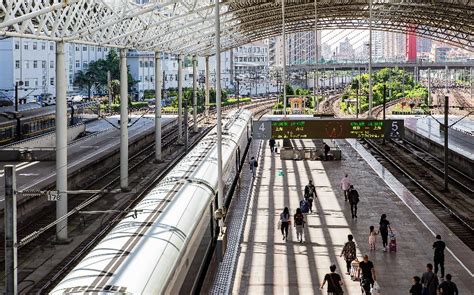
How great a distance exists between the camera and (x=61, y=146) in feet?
73.6

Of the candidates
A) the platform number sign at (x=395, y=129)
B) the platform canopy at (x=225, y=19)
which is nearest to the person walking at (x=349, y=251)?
the platform canopy at (x=225, y=19)

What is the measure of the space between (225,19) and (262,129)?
49.8 ft

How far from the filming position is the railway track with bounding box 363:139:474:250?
942 inches

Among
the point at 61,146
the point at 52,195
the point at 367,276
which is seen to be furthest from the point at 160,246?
the point at 61,146

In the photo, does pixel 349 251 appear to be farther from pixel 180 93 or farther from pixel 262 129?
pixel 180 93

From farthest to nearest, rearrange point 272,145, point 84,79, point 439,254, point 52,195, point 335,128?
point 84,79
point 272,145
point 335,128
point 439,254
point 52,195

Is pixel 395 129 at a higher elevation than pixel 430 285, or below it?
higher

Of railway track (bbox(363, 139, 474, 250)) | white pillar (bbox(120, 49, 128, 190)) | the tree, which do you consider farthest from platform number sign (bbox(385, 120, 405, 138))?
the tree

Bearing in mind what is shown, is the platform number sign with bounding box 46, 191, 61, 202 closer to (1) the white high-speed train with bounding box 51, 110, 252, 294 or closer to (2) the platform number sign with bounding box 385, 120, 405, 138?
(1) the white high-speed train with bounding box 51, 110, 252, 294

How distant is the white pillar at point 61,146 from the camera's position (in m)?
22.0

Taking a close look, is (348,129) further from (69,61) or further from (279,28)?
(69,61)

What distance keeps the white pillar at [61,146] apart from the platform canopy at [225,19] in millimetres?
937

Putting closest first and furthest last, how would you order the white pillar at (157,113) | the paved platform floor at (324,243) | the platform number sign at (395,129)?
1. the paved platform floor at (324,243)
2. the platform number sign at (395,129)
3. the white pillar at (157,113)

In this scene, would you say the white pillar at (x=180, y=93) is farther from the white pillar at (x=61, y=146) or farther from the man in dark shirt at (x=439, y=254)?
the man in dark shirt at (x=439, y=254)
